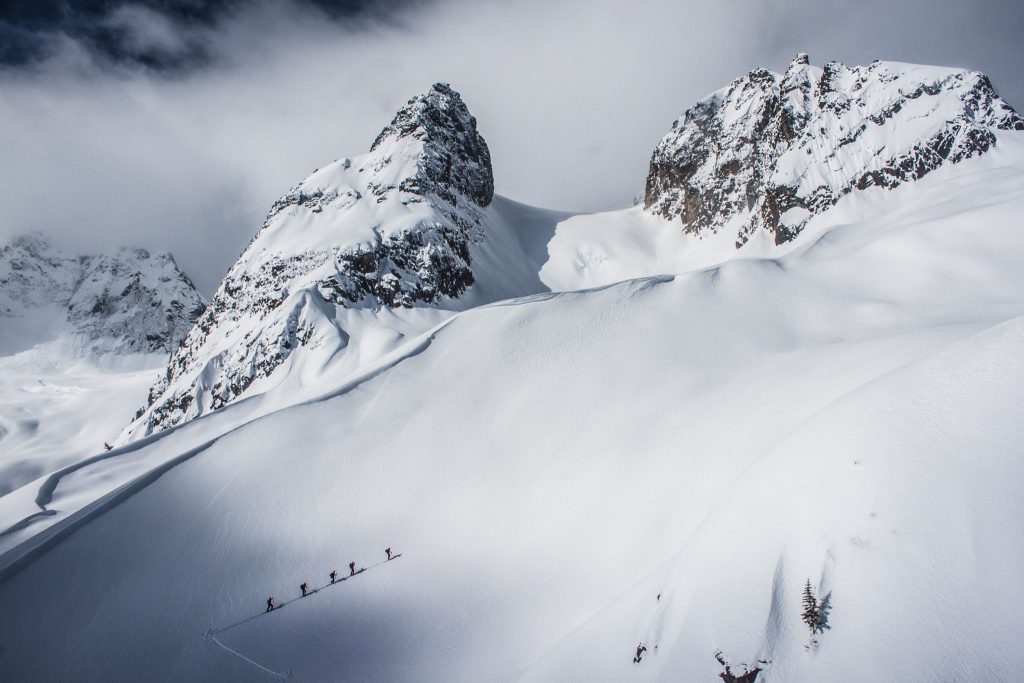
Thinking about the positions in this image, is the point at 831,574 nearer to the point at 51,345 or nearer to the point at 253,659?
the point at 253,659

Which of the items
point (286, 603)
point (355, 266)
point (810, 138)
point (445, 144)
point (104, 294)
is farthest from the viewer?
point (104, 294)

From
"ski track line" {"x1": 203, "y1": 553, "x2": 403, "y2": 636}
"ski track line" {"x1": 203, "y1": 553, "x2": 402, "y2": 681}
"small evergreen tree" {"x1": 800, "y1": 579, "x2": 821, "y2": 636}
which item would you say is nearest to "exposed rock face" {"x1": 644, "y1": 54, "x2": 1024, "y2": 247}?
"ski track line" {"x1": 203, "y1": 553, "x2": 403, "y2": 636}

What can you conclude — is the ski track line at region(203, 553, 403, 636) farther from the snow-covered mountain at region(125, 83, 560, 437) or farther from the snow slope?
the snow-covered mountain at region(125, 83, 560, 437)

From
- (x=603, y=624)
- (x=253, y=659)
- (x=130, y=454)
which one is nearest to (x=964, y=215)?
(x=603, y=624)

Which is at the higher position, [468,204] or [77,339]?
[77,339]

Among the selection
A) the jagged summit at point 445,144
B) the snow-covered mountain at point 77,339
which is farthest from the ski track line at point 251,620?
the snow-covered mountain at point 77,339

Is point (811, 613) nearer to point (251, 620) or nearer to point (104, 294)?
point (251, 620)

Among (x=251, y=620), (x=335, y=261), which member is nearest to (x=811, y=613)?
(x=251, y=620)
